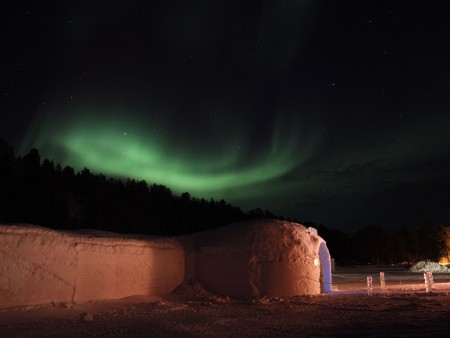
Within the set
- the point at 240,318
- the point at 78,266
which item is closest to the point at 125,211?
the point at 78,266

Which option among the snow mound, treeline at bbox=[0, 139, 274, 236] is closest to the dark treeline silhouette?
treeline at bbox=[0, 139, 274, 236]

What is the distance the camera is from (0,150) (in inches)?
1527

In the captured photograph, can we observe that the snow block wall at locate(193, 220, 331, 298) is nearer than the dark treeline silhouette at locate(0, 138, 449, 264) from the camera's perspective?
Yes

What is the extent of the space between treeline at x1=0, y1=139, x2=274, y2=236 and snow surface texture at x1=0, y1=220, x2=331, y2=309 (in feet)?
72.5

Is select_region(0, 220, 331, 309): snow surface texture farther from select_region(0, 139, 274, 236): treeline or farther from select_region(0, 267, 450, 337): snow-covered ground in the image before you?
select_region(0, 139, 274, 236): treeline

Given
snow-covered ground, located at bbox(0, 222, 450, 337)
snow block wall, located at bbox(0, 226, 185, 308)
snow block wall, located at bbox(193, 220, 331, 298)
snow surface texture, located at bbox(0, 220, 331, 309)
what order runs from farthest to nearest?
snow block wall, located at bbox(193, 220, 331, 298), snow surface texture, located at bbox(0, 220, 331, 309), snow block wall, located at bbox(0, 226, 185, 308), snow-covered ground, located at bbox(0, 222, 450, 337)

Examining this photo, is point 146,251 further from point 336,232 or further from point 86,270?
point 336,232

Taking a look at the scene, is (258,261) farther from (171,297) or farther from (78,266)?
Result: (78,266)

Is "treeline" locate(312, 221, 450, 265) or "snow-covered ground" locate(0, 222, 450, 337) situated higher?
"treeline" locate(312, 221, 450, 265)

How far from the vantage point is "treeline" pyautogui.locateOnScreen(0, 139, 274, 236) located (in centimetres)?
3747

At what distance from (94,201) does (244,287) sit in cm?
3337

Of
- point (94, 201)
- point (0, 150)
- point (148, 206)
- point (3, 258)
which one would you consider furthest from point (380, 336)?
point (148, 206)

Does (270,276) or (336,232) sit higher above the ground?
(336,232)

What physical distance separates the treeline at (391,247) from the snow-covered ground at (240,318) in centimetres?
6169
